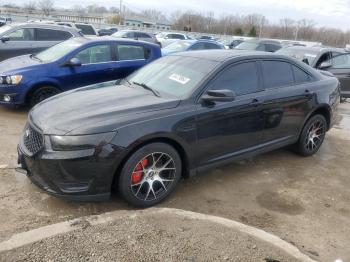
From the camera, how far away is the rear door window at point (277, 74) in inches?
192

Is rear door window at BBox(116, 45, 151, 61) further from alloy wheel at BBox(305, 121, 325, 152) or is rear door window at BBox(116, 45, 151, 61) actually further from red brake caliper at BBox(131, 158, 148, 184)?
red brake caliper at BBox(131, 158, 148, 184)

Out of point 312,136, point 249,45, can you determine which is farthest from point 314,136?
point 249,45

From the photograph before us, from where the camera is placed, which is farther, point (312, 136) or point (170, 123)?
point (312, 136)

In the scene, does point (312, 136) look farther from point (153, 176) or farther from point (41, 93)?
point (41, 93)

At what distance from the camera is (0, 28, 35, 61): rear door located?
1064 cm

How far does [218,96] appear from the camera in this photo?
4020mm

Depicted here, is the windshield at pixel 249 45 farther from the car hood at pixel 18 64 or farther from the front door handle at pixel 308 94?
the front door handle at pixel 308 94

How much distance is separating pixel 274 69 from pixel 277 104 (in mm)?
505

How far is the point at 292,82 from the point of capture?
5219 millimetres

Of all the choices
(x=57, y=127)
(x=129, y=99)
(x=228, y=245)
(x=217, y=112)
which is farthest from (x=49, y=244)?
(x=217, y=112)

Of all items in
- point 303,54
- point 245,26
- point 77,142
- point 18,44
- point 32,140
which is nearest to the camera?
point 77,142

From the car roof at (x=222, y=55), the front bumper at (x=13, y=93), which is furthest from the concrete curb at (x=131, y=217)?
the front bumper at (x=13, y=93)

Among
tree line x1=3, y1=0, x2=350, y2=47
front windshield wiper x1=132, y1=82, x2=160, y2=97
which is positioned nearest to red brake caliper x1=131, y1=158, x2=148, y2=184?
front windshield wiper x1=132, y1=82, x2=160, y2=97

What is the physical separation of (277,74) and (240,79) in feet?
2.50
